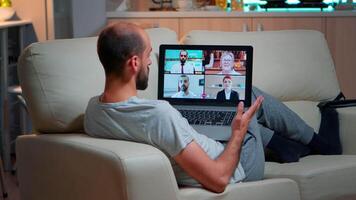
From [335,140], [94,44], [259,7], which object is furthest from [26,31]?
[335,140]

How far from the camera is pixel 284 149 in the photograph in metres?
2.95

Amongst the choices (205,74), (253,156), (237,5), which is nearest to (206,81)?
(205,74)

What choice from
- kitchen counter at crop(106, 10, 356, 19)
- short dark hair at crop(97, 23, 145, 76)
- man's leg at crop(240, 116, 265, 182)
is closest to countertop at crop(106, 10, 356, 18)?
kitchen counter at crop(106, 10, 356, 19)

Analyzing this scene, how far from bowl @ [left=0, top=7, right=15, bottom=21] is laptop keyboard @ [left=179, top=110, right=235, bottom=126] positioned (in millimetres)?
2339

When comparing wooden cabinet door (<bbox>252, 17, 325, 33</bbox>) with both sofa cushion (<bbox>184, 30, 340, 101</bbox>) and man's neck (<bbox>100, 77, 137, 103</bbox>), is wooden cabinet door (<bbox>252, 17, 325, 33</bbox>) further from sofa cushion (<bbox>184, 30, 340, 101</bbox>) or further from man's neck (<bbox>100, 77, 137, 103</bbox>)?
man's neck (<bbox>100, 77, 137, 103</bbox>)

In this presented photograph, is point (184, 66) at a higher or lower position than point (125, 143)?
higher

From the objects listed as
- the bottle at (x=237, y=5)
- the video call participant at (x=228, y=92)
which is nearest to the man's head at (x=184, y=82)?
the video call participant at (x=228, y=92)

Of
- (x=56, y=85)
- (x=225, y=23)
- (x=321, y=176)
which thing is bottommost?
(x=321, y=176)

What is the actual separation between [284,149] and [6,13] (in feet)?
8.43

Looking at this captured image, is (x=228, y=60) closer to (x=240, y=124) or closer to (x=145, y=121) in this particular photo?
(x=240, y=124)

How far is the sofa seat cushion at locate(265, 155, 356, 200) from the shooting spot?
268 centimetres

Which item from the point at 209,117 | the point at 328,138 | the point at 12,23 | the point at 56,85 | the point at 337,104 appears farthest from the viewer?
the point at 12,23

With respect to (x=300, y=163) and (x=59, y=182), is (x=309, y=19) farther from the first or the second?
(x=59, y=182)

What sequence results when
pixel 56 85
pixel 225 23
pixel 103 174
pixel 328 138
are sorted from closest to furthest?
pixel 103 174 < pixel 56 85 < pixel 328 138 < pixel 225 23
